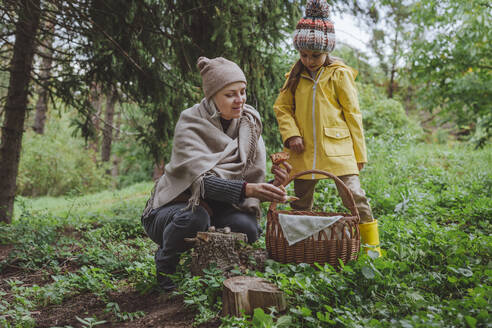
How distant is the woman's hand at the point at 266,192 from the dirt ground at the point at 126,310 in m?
0.81

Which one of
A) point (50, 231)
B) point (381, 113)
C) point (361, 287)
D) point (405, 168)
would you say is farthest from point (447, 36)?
point (50, 231)

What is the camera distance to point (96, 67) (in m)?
5.25

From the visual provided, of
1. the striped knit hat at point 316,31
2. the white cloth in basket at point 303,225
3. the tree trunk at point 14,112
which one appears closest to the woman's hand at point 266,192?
the white cloth in basket at point 303,225

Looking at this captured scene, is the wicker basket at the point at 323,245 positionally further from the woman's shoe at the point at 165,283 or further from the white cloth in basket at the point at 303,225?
the woman's shoe at the point at 165,283

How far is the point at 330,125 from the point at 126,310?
6.88ft

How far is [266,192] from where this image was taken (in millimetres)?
2451

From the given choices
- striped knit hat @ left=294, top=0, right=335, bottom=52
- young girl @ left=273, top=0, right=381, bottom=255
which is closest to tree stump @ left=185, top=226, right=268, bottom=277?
young girl @ left=273, top=0, right=381, bottom=255

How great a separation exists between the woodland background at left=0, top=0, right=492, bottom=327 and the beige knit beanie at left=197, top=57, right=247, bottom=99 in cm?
127

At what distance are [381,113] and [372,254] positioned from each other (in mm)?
11035

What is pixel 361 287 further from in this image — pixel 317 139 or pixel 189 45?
pixel 189 45

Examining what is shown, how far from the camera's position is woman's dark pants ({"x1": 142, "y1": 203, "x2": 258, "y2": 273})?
253 centimetres

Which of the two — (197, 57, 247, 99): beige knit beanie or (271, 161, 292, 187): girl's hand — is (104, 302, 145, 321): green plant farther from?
(197, 57, 247, 99): beige knit beanie

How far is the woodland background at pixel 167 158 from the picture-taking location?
2.15 m

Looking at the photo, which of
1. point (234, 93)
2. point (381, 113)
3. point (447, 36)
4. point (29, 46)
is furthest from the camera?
point (381, 113)
